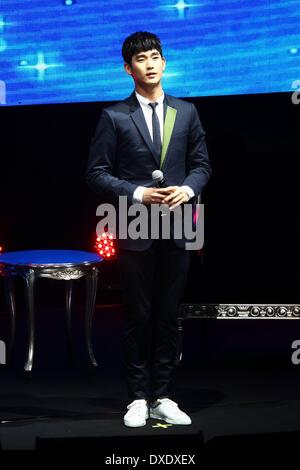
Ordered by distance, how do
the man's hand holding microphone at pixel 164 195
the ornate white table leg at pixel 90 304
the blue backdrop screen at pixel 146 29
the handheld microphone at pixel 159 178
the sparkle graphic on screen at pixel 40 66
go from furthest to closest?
the sparkle graphic on screen at pixel 40 66 → the blue backdrop screen at pixel 146 29 → the ornate white table leg at pixel 90 304 → the man's hand holding microphone at pixel 164 195 → the handheld microphone at pixel 159 178

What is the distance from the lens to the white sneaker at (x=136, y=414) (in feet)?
10.2

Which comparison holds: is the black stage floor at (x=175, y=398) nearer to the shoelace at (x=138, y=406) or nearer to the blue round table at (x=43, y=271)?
the shoelace at (x=138, y=406)

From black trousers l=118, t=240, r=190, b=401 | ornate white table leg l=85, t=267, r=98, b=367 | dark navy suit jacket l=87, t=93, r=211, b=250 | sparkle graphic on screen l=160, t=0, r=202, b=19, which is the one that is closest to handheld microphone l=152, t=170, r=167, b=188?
dark navy suit jacket l=87, t=93, r=211, b=250

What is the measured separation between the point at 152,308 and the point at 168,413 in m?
0.43

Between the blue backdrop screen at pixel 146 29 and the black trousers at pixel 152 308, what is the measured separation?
6.74ft

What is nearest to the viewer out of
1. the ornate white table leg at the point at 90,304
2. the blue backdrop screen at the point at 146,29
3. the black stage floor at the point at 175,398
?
the black stage floor at the point at 175,398

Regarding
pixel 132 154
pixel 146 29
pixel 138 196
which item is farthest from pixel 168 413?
A: pixel 146 29

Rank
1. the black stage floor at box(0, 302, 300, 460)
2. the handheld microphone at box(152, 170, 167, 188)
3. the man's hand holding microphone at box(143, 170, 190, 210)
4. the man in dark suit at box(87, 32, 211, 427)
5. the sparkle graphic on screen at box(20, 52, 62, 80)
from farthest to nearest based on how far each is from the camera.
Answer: the sparkle graphic on screen at box(20, 52, 62, 80) < the man in dark suit at box(87, 32, 211, 427) < the man's hand holding microphone at box(143, 170, 190, 210) < the handheld microphone at box(152, 170, 167, 188) < the black stage floor at box(0, 302, 300, 460)

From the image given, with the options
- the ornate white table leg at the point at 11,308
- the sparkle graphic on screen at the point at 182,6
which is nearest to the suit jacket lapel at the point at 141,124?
the ornate white table leg at the point at 11,308

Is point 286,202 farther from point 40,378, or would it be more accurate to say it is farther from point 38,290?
point 38,290

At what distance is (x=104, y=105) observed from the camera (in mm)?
5168

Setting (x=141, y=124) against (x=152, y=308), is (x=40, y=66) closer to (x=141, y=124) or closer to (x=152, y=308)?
(x=141, y=124)

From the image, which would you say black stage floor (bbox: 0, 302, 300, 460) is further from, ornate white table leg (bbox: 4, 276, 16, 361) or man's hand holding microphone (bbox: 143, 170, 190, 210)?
man's hand holding microphone (bbox: 143, 170, 190, 210)

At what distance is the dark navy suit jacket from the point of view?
10.1 ft
